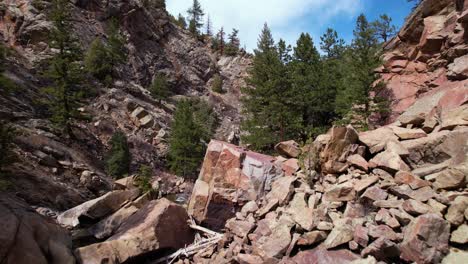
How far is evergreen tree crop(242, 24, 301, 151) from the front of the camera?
81.4 ft

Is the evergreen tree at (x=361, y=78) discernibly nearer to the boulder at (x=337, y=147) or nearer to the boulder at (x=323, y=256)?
the boulder at (x=337, y=147)

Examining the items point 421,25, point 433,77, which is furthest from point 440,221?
point 421,25

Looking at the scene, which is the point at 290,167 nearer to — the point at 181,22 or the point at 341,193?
the point at 341,193

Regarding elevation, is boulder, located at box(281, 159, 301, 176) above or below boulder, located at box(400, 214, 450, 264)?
above

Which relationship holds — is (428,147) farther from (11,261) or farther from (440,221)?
(11,261)

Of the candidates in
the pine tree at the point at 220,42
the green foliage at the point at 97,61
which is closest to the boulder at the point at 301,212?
the green foliage at the point at 97,61

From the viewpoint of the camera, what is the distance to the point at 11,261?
8281mm

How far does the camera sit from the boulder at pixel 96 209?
41.5 ft

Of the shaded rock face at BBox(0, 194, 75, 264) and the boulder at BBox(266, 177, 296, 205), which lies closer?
the shaded rock face at BBox(0, 194, 75, 264)

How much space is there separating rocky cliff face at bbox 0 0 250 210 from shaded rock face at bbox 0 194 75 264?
232 inches

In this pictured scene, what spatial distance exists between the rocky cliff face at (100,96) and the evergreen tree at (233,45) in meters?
1.92

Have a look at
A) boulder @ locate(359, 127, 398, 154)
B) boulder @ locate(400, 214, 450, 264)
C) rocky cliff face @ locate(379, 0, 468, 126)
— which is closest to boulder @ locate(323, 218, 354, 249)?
boulder @ locate(400, 214, 450, 264)

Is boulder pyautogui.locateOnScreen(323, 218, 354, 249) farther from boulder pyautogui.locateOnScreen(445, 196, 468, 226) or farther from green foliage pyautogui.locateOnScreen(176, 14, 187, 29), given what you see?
green foliage pyautogui.locateOnScreen(176, 14, 187, 29)

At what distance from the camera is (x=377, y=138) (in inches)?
482
